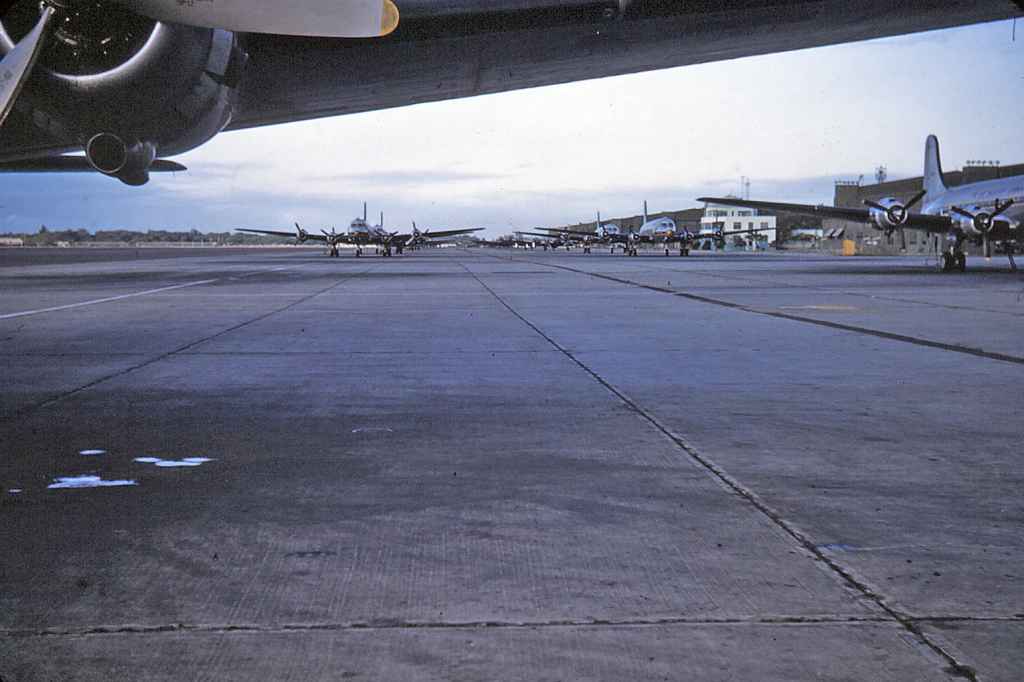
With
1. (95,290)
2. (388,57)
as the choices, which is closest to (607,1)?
(388,57)

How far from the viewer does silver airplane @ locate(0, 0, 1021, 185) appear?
36.1ft

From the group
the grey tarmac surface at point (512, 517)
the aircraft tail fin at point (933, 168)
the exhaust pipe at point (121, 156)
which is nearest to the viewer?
the grey tarmac surface at point (512, 517)

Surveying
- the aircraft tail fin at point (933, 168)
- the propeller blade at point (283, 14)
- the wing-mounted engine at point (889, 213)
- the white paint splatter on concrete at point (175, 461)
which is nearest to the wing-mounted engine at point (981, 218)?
the wing-mounted engine at point (889, 213)

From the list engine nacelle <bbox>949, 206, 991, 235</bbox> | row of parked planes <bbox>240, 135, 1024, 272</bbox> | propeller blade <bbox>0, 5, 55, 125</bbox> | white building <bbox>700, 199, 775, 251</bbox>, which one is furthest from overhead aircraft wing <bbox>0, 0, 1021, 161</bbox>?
white building <bbox>700, 199, 775, 251</bbox>

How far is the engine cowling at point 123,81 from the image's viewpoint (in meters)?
10.8

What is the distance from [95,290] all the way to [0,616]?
65.9 ft

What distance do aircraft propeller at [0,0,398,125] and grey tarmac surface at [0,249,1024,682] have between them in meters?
2.58

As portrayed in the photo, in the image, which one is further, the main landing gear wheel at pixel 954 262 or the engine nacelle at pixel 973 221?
the main landing gear wheel at pixel 954 262

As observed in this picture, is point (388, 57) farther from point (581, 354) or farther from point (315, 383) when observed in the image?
point (315, 383)

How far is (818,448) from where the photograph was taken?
4957 mm

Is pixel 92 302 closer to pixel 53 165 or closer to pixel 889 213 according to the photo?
pixel 53 165

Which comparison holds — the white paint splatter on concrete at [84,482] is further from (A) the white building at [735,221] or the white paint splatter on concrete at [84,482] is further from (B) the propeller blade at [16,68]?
(A) the white building at [735,221]

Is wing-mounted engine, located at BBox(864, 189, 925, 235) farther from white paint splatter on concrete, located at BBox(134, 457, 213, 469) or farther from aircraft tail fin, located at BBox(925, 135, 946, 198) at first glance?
white paint splatter on concrete, located at BBox(134, 457, 213, 469)

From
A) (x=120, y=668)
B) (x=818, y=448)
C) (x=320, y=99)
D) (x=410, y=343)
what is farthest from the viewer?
(x=320, y=99)
